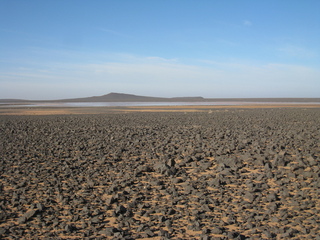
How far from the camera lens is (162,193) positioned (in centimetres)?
561

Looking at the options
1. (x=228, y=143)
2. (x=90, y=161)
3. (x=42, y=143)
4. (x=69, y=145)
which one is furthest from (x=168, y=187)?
(x=42, y=143)

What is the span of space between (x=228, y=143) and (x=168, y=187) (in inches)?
193

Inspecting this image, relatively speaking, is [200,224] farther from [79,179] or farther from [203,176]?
[79,179]

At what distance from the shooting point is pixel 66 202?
204 inches

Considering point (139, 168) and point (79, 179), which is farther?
point (139, 168)

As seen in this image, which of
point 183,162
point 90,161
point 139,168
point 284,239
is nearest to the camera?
point 284,239

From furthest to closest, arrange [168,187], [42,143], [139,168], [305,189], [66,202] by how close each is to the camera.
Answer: [42,143]
[139,168]
[168,187]
[305,189]
[66,202]

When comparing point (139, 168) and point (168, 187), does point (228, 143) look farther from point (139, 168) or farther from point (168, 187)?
point (168, 187)

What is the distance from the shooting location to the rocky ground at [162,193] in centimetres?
411

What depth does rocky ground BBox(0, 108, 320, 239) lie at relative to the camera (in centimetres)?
411

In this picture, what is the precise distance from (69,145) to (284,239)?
335 inches

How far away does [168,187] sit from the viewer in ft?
19.6

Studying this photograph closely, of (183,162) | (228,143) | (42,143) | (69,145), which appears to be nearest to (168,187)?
(183,162)

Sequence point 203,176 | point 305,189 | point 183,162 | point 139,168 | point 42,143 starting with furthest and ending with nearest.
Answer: point 42,143, point 183,162, point 139,168, point 203,176, point 305,189
